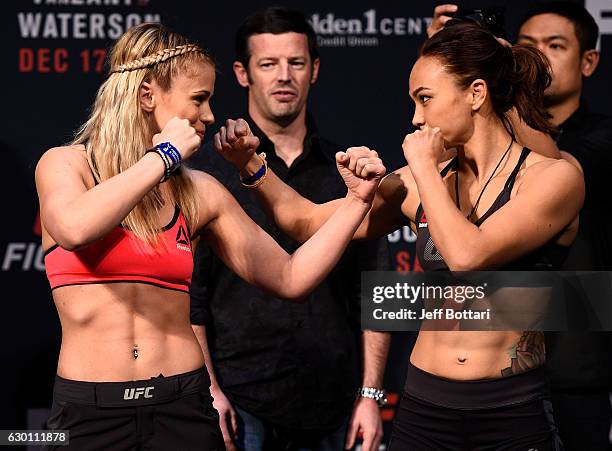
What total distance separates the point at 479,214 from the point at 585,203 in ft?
3.20

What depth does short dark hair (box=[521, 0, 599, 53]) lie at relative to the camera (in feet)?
13.3

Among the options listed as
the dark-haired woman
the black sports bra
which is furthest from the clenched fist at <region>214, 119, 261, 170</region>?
the black sports bra

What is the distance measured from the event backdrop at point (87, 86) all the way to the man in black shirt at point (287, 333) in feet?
1.66

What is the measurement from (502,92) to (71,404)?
1.44 metres

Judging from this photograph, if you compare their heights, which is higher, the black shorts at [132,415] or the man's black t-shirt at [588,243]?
the man's black t-shirt at [588,243]

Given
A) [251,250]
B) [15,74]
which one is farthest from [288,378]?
[15,74]

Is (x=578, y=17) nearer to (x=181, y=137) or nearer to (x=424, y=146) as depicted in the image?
(x=424, y=146)

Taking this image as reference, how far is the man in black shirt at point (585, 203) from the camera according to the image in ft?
11.8

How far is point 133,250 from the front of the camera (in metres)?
2.64

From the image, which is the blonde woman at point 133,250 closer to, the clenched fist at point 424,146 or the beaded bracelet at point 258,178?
Answer: the beaded bracelet at point 258,178

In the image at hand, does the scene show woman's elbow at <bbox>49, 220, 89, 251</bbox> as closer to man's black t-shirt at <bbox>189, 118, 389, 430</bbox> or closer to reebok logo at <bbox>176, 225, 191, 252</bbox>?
reebok logo at <bbox>176, 225, 191, 252</bbox>

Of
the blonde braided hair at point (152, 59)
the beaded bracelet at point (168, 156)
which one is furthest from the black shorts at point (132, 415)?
the blonde braided hair at point (152, 59)

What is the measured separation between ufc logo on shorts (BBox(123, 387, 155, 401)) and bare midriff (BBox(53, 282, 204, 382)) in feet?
0.09

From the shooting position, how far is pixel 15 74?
4.25 metres
